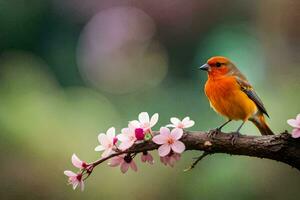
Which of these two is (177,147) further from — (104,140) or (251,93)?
(251,93)

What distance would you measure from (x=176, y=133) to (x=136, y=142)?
0.06m

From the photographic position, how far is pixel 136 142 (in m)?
1.01

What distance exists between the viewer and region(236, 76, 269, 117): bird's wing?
58.3 inches

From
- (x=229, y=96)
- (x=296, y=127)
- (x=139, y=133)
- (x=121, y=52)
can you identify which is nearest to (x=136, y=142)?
(x=139, y=133)

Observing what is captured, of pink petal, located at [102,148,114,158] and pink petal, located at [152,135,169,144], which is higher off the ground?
pink petal, located at [102,148,114,158]

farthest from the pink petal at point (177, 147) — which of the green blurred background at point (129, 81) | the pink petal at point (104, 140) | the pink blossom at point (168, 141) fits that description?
the green blurred background at point (129, 81)

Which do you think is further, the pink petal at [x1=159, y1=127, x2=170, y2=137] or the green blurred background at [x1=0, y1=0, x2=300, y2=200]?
the green blurred background at [x1=0, y1=0, x2=300, y2=200]

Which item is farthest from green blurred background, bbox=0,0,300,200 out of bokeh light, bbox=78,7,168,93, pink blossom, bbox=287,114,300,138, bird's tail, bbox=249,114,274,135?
pink blossom, bbox=287,114,300,138

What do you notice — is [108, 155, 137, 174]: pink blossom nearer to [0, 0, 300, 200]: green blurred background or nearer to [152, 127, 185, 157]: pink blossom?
[152, 127, 185, 157]: pink blossom

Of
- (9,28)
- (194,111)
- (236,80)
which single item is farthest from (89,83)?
(236,80)

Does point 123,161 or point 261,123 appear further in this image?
point 261,123

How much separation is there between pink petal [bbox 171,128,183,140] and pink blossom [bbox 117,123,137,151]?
57 millimetres

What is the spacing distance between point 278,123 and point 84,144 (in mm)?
771

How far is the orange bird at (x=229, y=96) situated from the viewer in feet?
4.80
